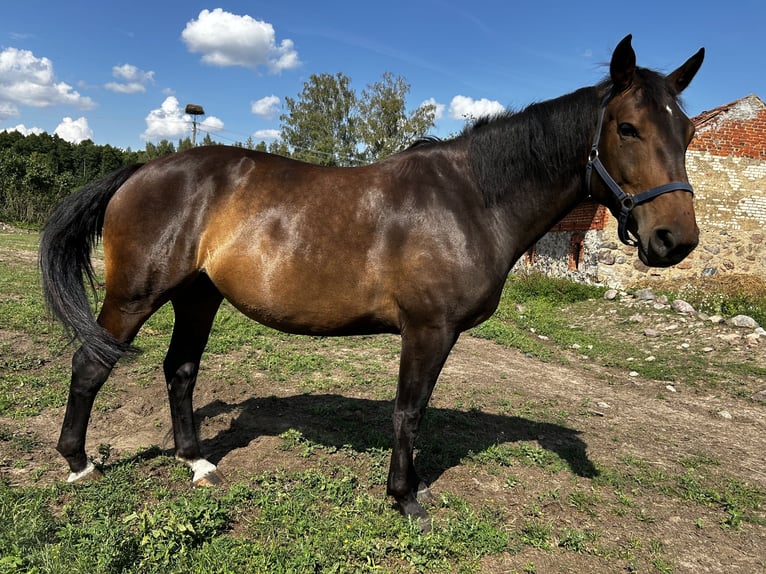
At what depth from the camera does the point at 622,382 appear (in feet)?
21.4

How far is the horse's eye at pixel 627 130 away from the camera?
97.0 inches

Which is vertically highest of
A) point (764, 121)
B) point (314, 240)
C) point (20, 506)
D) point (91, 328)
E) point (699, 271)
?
point (764, 121)

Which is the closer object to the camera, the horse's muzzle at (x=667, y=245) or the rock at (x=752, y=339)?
the horse's muzzle at (x=667, y=245)

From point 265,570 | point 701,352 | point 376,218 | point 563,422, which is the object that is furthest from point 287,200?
point 701,352

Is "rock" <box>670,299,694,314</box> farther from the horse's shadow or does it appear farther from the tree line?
the tree line

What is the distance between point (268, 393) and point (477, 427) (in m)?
2.13

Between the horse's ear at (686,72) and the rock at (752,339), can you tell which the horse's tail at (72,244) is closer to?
the horse's ear at (686,72)

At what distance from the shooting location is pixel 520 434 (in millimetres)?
4387

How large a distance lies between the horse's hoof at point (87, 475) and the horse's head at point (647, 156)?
139 inches

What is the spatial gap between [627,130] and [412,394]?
6.10 feet

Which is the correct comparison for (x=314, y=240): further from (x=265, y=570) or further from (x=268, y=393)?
(x=268, y=393)

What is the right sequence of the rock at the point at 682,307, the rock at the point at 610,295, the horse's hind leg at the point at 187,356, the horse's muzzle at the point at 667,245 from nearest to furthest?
1. the horse's muzzle at the point at 667,245
2. the horse's hind leg at the point at 187,356
3. the rock at the point at 682,307
4. the rock at the point at 610,295

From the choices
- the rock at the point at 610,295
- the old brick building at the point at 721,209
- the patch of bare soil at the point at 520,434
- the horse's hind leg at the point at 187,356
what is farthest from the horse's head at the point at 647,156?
the old brick building at the point at 721,209

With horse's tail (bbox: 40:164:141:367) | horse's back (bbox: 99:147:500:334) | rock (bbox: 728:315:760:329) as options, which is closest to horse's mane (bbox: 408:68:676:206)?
horse's back (bbox: 99:147:500:334)
